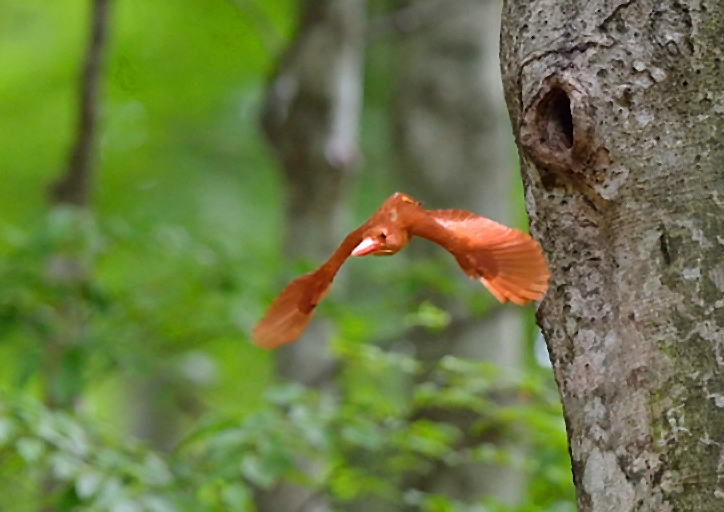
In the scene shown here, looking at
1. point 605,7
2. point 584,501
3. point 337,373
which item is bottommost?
point 584,501

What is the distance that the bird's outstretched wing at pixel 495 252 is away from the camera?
0.58 meters

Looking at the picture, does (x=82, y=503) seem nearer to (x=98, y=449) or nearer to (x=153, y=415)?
(x=98, y=449)

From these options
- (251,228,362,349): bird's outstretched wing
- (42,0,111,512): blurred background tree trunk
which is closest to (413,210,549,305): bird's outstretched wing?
(251,228,362,349): bird's outstretched wing

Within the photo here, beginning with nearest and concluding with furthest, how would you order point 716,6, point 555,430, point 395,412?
point 716,6, point 555,430, point 395,412

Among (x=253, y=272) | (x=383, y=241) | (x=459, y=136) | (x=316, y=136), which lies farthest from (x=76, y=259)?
(x=383, y=241)

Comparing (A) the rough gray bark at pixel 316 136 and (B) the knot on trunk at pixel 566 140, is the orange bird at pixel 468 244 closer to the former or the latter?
(B) the knot on trunk at pixel 566 140

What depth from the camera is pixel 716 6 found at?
0.64 meters

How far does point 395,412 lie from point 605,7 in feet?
4.20

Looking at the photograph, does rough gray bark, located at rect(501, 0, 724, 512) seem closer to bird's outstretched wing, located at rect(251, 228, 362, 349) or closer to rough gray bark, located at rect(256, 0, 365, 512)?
bird's outstretched wing, located at rect(251, 228, 362, 349)

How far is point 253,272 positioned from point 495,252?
186 cm

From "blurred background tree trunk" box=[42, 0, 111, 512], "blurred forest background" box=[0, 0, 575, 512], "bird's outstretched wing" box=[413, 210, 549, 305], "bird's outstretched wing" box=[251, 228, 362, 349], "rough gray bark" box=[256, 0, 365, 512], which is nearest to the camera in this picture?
"bird's outstretched wing" box=[413, 210, 549, 305]

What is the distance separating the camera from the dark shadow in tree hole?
65 centimetres

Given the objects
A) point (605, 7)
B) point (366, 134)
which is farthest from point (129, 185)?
point (605, 7)

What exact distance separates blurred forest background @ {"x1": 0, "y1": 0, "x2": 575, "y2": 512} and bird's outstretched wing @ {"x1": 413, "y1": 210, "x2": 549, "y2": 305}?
0.86 m
